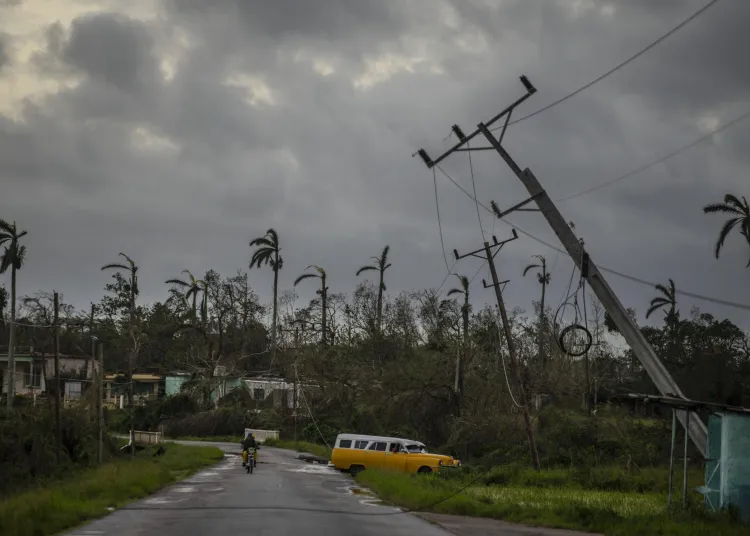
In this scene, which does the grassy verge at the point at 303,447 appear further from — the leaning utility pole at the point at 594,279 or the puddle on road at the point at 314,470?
the leaning utility pole at the point at 594,279

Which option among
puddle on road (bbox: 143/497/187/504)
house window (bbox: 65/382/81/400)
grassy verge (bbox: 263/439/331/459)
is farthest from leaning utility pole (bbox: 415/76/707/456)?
house window (bbox: 65/382/81/400)

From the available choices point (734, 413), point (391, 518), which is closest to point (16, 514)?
point (391, 518)

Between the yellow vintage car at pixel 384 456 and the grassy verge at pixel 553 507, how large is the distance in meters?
4.30

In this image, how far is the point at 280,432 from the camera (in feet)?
237

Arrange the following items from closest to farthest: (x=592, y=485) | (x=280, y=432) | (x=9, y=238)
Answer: (x=592, y=485) < (x=9, y=238) < (x=280, y=432)

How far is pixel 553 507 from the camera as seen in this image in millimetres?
22703

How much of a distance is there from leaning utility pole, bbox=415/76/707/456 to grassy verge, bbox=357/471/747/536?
2864mm

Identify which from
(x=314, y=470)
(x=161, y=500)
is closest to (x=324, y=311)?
(x=314, y=470)

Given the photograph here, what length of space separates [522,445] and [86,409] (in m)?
24.5

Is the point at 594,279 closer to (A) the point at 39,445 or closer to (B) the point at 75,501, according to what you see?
(B) the point at 75,501

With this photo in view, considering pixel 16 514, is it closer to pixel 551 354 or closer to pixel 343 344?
pixel 343 344

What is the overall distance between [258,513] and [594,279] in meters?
10.4

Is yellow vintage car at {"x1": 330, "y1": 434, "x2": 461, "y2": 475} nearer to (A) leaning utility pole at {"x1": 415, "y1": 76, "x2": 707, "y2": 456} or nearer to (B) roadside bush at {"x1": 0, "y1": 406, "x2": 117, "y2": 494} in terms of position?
(B) roadside bush at {"x1": 0, "y1": 406, "x2": 117, "y2": 494}

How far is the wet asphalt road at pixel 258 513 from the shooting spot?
16922 mm
